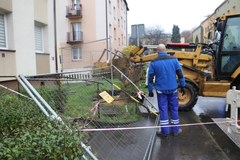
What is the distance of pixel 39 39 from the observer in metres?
12.7

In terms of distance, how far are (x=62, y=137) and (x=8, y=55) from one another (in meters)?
7.77

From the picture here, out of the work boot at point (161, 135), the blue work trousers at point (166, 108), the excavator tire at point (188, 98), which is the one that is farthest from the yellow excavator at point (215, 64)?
the work boot at point (161, 135)

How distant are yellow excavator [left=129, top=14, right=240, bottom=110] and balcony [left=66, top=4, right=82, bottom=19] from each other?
2536 cm

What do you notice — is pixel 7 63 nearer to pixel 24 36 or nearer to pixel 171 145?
pixel 24 36

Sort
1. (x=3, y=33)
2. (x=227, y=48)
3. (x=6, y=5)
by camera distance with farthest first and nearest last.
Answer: (x=3, y=33)
(x=6, y=5)
(x=227, y=48)

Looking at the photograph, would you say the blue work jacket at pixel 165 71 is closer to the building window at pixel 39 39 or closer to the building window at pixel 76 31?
the building window at pixel 39 39

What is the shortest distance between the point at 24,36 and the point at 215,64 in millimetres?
6274

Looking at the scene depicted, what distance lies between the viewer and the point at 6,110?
3646mm

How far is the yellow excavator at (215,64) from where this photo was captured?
897 centimetres

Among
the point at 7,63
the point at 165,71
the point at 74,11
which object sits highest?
the point at 74,11

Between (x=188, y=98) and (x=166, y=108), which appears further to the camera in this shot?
(x=188, y=98)

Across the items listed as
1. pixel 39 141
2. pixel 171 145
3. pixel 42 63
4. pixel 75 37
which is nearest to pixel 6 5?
pixel 42 63

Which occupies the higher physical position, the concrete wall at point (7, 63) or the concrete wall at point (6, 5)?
the concrete wall at point (6, 5)

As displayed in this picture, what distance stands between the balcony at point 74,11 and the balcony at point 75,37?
1803 mm
